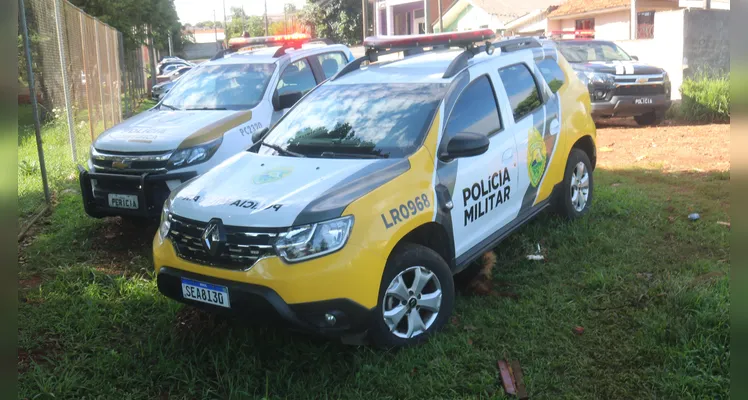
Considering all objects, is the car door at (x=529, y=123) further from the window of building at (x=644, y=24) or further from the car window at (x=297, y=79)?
the window of building at (x=644, y=24)

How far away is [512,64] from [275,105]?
9.11 feet

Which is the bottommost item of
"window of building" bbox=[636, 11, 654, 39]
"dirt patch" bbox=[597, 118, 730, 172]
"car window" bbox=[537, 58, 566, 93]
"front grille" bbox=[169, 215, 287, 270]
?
"dirt patch" bbox=[597, 118, 730, 172]

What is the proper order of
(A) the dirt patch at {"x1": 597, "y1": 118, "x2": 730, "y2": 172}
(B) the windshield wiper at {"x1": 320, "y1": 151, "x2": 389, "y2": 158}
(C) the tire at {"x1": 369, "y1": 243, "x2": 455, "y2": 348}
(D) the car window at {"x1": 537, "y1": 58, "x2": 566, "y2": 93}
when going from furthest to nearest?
(A) the dirt patch at {"x1": 597, "y1": 118, "x2": 730, "y2": 172} → (D) the car window at {"x1": 537, "y1": 58, "x2": 566, "y2": 93} → (B) the windshield wiper at {"x1": 320, "y1": 151, "x2": 389, "y2": 158} → (C) the tire at {"x1": 369, "y1": 243, "x2": 455, "y2": 348}

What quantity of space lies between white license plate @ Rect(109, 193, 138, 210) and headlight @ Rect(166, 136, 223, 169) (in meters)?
0.44

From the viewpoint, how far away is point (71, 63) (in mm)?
9523

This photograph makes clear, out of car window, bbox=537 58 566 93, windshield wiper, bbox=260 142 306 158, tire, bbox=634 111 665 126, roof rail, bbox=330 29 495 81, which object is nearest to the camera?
windshield wiper, bbox=260 142 306 158

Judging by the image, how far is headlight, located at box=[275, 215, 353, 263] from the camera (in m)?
3.44

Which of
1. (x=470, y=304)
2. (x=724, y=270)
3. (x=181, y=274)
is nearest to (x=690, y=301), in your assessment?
(x=724, y=270)

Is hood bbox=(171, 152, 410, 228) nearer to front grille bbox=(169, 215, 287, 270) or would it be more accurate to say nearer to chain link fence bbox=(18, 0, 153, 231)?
front grille bbox=(169, 215, 287, 270)

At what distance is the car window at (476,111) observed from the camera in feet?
14.7

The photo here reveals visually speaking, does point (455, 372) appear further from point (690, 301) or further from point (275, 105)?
point (275, 105)

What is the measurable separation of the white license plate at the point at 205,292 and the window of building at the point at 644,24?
2480 centimetres

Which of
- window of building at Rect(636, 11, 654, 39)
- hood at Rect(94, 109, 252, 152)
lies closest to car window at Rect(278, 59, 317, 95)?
hood at Rect(94, 109, 252, 152)

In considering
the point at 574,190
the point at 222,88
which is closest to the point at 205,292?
the point at 574,190
